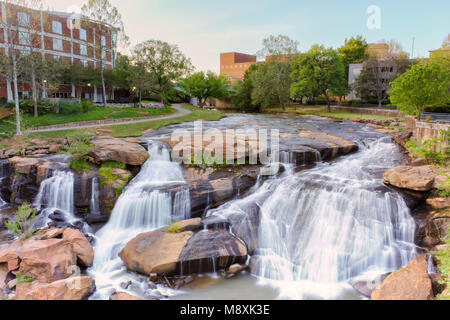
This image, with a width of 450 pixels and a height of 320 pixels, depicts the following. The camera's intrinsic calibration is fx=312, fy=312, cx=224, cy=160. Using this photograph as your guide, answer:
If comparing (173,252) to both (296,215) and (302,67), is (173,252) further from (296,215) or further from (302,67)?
(302,67)

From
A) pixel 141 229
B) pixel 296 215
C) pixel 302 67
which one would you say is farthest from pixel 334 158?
pixel 302 67

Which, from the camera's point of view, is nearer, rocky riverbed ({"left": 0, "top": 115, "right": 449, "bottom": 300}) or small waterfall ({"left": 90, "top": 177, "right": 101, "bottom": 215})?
rocky riverbed ({"left": 0, "top": 115, "right": 449, "bottom": 300})

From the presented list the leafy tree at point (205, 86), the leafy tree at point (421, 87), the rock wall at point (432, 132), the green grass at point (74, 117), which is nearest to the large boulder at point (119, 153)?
the green grass at point (74, 117)

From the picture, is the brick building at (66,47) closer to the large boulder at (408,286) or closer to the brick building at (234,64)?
the large boulder at (408,286)

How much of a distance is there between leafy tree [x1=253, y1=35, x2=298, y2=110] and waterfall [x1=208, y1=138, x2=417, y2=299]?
34248 millimetres

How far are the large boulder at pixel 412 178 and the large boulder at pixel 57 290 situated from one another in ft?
34.8

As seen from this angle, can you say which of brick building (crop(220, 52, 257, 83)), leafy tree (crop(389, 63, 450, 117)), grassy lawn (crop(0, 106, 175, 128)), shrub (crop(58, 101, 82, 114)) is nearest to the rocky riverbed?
leafy tree (crop(389, 63, 450, 117))

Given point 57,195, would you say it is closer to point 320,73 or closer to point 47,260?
point 47,260

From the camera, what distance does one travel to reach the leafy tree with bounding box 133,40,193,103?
4053cm

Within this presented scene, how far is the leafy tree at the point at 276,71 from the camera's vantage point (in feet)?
149

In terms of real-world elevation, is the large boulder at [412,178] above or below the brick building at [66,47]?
below

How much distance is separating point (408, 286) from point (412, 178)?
5.01 m

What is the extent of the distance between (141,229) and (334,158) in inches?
412

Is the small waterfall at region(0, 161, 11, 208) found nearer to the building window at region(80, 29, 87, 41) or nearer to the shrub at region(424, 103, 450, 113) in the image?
the shrub at region(424, 103, 450, 113)
